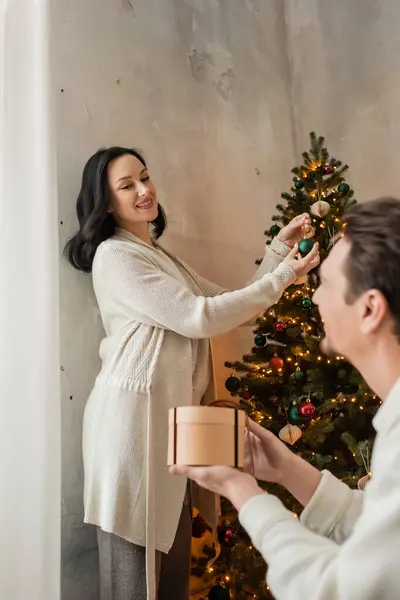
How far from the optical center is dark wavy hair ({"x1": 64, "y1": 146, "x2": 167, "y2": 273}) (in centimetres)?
188

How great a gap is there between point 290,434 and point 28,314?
32.2 inches

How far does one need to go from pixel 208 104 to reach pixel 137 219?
1.07 meters

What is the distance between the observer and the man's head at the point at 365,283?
41.2 inches

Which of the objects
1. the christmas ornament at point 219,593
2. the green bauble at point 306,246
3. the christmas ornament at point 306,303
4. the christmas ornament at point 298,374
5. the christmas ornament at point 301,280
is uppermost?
the green bauble at point 306,246

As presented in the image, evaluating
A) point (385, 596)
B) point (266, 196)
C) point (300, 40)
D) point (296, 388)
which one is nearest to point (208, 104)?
point (266, 196)

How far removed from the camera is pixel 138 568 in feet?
5.28

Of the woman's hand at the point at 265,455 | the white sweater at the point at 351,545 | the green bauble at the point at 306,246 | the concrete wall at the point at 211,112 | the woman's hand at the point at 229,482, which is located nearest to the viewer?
the white sweater at the point at 351,545

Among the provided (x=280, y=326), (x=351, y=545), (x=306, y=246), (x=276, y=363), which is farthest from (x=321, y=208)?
(x=351, y=545)

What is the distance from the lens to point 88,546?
1989 mm

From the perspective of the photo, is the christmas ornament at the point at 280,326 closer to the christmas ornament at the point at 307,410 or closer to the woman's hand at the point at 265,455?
the christmas ornament at the point at 307,410

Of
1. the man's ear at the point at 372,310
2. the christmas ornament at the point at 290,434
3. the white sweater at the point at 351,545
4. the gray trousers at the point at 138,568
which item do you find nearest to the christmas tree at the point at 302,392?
the christmas ornament at the point at 290,434

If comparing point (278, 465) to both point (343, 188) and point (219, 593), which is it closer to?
point (219, 593)

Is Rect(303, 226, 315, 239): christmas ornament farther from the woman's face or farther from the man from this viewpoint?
the man

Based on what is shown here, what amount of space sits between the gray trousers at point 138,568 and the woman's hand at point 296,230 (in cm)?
85
